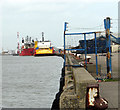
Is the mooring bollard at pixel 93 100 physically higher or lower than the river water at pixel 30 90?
higher

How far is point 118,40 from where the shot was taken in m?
10.6

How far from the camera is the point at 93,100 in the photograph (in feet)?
12.8

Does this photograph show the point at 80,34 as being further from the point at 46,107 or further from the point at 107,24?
the point at 46,107

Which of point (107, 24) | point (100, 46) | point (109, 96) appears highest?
point (107, 24)

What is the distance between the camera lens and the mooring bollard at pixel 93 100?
382 centimetres

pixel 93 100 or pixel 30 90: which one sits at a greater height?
pixel 93 100

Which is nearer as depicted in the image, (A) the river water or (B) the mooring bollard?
(B) the mooring bollard

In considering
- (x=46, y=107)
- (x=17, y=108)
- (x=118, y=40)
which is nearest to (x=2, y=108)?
(x=17, y=108)

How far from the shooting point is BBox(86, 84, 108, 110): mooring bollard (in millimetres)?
3825

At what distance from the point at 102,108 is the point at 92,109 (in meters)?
0.20

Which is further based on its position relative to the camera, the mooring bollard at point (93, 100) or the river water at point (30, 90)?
the river water at point (30, 90)

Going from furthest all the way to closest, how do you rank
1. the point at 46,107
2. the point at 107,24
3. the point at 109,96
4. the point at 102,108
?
the point at 46,107 < the point at 107,24 < the point at 109,96 < the point at 102,108

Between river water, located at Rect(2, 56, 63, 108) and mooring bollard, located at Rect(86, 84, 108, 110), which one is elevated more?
mooring bollard, located at Rect(86, 84, 108, 110)

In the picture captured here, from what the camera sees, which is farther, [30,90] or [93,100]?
[30,90]
